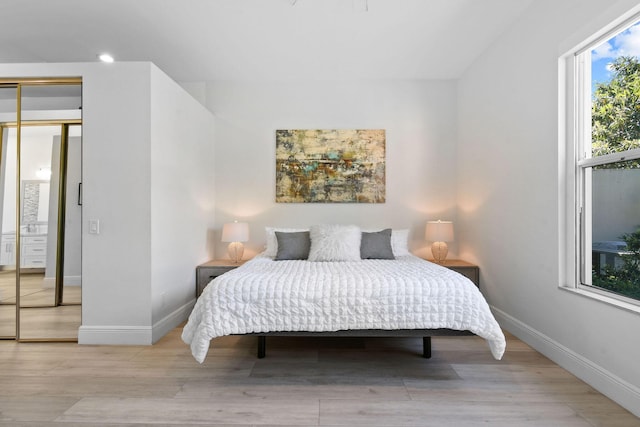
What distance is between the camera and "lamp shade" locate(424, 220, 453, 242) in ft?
12.6

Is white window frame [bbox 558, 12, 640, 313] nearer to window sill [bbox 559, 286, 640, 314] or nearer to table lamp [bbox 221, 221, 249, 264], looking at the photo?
window sill [bbox 559, 286, 640, 314]

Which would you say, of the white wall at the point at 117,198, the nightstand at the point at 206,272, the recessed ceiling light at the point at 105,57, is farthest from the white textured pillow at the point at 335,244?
the recessed ceiling light at the point at 105,57

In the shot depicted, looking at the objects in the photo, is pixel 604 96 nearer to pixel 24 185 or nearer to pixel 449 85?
pixel 449 85

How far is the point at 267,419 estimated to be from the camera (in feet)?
5.91

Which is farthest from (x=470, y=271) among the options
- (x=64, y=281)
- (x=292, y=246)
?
(x=64, y=281)

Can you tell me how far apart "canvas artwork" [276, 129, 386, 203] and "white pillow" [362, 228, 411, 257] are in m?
0.48

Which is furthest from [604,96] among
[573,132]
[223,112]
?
[223,112]

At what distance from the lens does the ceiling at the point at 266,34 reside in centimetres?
273

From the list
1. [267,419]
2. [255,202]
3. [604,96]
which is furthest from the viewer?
[255,202]

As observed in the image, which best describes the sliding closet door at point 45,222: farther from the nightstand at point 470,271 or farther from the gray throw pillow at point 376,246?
the nightstand at point 470,271

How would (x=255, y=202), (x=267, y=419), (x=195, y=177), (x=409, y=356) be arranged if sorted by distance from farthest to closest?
(x=255, y=202) < (x=195, y=177) < (x=409, y=356) < (x=267, y=419)

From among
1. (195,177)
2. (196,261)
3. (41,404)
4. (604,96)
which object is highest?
(604,96)

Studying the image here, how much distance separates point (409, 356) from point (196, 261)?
2409 mm

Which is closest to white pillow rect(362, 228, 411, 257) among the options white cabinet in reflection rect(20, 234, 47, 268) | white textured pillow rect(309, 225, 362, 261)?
white textured pillow rect(309, 225, 362, 261)
